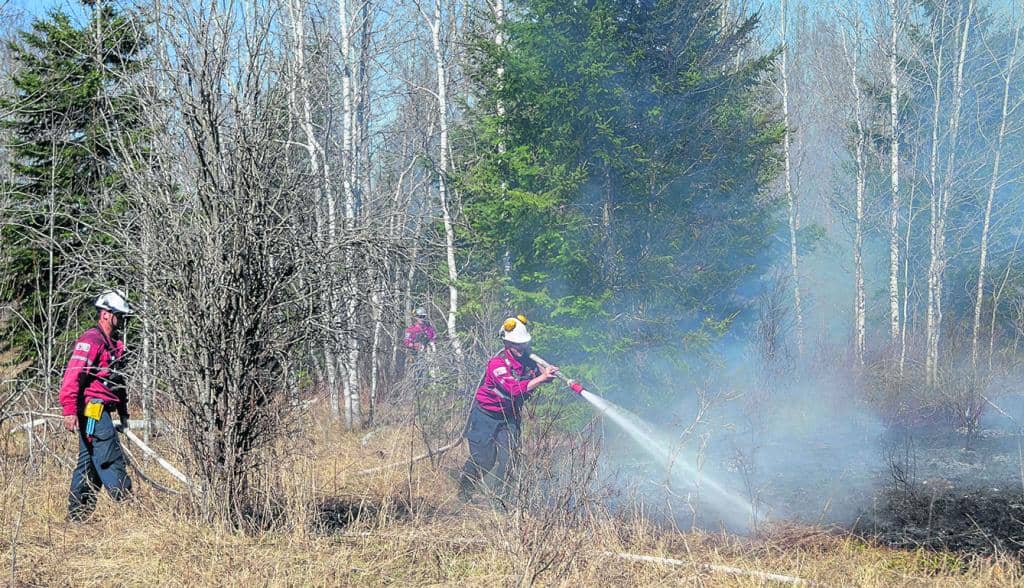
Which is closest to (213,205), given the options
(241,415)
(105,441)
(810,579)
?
(241,415)

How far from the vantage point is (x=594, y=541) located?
5336mm

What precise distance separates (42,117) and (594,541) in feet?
31.4

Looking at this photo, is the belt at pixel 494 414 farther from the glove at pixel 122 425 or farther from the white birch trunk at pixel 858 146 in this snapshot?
the white birch trunk at pixel 858 146

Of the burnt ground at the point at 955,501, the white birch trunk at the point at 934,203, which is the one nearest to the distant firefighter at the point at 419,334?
the burnt ground at the point at 955,501

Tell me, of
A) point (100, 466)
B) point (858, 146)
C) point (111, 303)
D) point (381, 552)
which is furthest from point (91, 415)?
point (858, 146)

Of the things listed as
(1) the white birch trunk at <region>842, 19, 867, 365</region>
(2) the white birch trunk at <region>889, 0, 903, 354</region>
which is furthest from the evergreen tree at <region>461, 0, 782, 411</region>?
(1) the white birch trunk at <region>842, 19, 867, 365</region>

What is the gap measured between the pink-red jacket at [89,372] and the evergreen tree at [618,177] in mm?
5352

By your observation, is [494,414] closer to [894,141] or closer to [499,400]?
[499,400]

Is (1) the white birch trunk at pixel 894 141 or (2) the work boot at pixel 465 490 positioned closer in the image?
(2) the work boot at pixel 465 490

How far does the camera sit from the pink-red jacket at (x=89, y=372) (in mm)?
6070

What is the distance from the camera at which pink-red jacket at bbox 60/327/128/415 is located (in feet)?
19.9

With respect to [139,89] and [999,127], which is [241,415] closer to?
[139,89]

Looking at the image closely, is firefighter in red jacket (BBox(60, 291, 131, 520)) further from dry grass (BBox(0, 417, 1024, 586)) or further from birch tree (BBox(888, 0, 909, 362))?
birch tree (BBox(888, 0, 909, 362))

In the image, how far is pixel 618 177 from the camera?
36.0ft
